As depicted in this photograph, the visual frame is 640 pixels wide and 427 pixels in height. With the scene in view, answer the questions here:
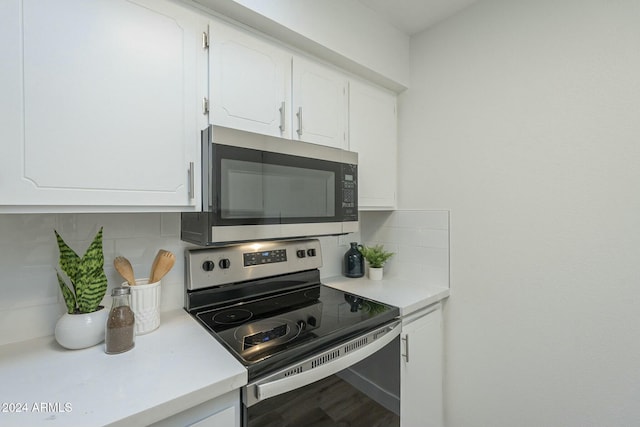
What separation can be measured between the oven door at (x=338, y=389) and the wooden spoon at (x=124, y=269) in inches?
23.3

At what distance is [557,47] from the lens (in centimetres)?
121

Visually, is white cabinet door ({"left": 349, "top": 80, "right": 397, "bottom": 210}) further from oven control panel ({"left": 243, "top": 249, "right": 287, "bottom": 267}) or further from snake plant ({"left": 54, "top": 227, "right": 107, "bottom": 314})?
snake plant ({"left": 54, "top": 227, "right": 107, "bottom": 314})

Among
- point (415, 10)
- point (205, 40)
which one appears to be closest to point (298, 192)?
point (205, 40)

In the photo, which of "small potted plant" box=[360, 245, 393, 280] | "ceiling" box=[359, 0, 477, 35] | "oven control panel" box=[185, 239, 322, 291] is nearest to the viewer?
"oven control panel" box=[185, 239, 322, 291]

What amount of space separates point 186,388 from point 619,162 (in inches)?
64.3

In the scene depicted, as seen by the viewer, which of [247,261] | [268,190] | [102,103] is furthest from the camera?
[247,261]

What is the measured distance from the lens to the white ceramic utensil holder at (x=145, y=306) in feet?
3.27

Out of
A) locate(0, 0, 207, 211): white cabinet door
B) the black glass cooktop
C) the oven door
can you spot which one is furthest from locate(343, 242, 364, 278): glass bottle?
locate(0, 0, 207, 211): white cabinet door

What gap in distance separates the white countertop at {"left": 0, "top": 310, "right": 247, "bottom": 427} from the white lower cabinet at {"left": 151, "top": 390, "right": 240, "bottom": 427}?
5 centimetres

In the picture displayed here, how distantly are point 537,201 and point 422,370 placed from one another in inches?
38.1

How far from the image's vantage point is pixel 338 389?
3.39 ft

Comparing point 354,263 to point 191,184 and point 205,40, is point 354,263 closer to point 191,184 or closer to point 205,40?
point 191,184

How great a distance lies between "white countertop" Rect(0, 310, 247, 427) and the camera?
2.06 feet

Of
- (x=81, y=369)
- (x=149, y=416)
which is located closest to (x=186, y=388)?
(x=149, y=416)
